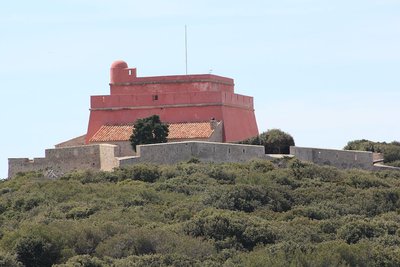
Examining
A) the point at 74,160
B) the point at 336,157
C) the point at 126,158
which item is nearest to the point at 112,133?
the point at 74,160

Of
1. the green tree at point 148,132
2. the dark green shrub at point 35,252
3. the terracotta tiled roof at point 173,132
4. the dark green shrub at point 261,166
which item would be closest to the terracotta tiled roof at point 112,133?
the terracotta tiled roof at point 173,132

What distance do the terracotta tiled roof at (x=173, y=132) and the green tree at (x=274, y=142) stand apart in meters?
1.23

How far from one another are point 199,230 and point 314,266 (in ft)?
11.5

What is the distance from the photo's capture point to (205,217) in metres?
35.0

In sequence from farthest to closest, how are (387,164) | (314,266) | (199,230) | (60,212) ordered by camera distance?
(387,164)
(60,212)
(199,230)
(314,266)

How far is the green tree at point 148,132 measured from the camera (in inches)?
1652

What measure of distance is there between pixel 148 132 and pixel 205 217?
727 cm

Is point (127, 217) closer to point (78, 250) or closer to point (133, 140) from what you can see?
point (78, 250)

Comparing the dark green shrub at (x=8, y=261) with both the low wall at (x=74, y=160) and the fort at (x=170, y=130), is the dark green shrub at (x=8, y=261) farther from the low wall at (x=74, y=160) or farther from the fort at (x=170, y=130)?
the low wall at (x=74, y=160)

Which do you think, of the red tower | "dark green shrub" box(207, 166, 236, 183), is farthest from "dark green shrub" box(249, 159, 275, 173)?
the red tower

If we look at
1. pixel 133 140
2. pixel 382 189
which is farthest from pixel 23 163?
pixel 382 189

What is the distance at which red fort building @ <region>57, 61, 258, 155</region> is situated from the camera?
142 ft

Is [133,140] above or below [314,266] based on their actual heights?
above

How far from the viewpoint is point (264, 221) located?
35.7 metres
